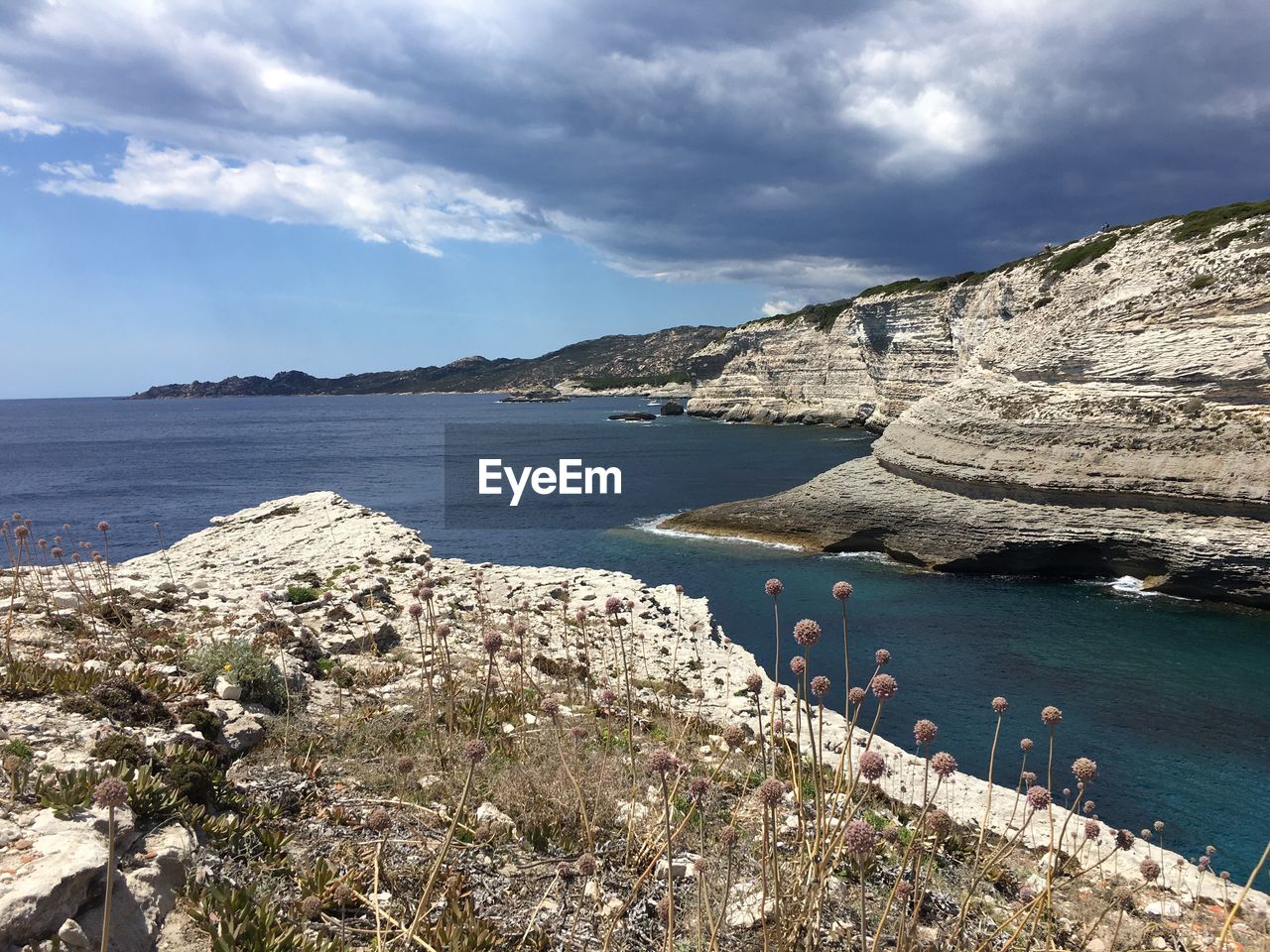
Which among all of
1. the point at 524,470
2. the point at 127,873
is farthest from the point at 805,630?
the point at 524,470

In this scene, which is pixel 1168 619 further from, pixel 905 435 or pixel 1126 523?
pixel 905 435

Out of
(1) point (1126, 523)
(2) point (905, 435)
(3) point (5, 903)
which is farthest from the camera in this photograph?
(2) point (905, 435)

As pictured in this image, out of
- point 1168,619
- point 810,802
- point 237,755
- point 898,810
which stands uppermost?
point 237,755

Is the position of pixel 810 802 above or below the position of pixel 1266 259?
below

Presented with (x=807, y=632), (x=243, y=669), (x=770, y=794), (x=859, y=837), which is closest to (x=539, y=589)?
(x=243, y=669)

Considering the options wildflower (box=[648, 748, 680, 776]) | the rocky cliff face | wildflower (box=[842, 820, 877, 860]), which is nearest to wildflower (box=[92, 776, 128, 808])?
wildflower (box=[648, 748, 680, 776])

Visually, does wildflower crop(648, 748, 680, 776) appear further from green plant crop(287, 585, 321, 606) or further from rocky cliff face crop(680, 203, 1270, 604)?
rocky cliff face crop(680, 203, 1270, 604)

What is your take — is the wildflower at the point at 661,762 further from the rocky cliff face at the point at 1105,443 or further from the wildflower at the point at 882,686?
the rocky cliff face at the point at 1105,443
